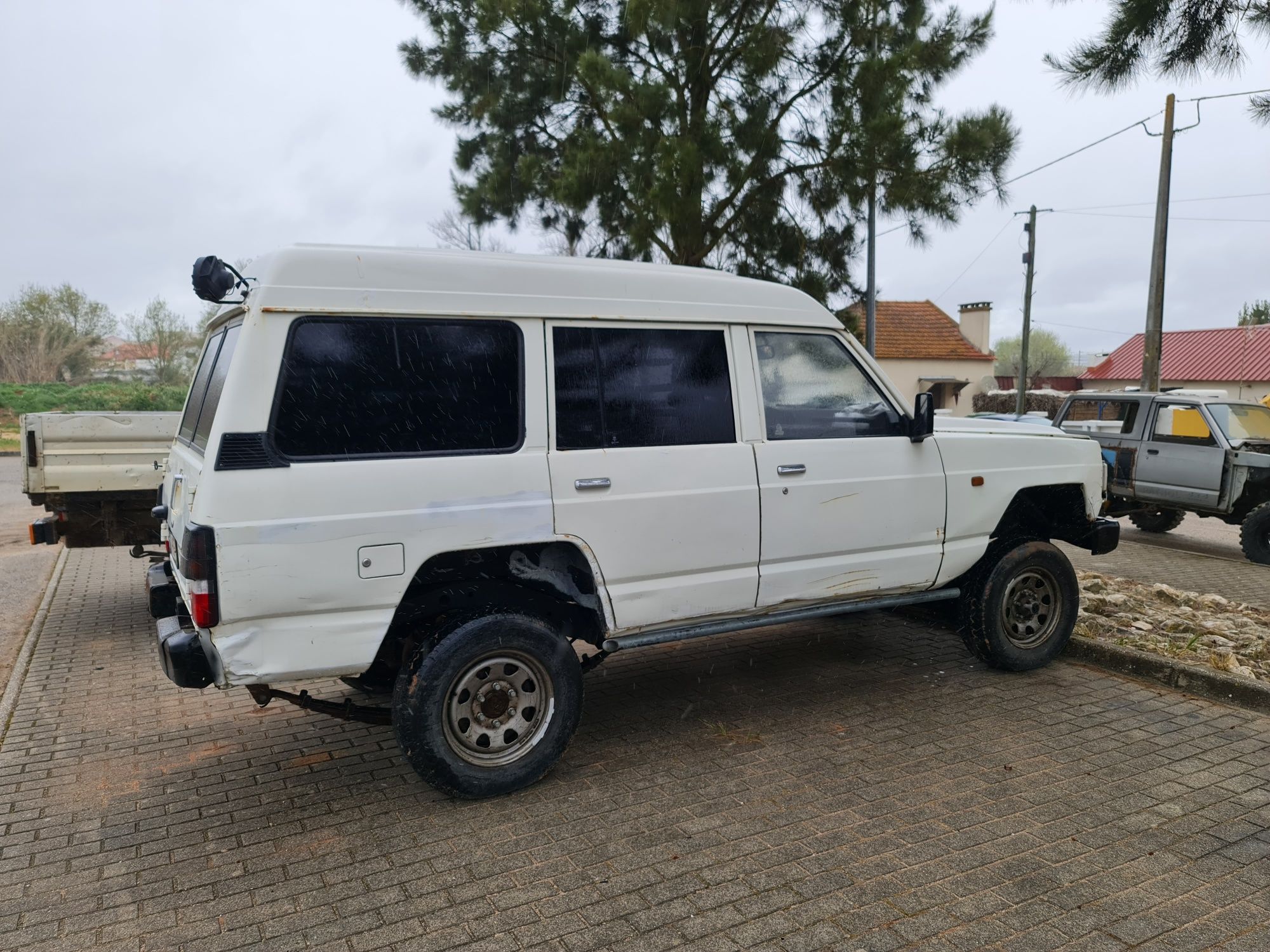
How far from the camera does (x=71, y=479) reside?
22.6ft

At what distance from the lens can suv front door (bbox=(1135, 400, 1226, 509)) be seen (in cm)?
1041

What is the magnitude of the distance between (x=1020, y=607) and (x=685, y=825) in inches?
113

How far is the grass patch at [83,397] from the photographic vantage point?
32562 millimetres

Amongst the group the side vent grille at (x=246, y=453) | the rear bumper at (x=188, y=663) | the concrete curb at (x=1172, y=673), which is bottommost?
the concrete curb at (x=1172, y=673)

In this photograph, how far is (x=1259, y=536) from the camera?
9.83 metres

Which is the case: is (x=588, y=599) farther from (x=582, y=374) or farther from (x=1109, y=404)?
(x=1109, y=404)

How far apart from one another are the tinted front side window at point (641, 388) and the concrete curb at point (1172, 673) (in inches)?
119

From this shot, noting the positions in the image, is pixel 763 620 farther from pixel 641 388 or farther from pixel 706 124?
pixel 706 124

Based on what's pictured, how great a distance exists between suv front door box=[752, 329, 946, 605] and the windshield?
7.37m

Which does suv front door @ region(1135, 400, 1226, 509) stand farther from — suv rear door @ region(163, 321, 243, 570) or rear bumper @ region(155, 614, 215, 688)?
rear bumper @ region(155, 614, 215, 688)

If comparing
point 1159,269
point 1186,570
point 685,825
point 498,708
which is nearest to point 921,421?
point 685,825

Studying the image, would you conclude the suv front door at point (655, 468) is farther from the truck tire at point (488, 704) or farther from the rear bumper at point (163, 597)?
the rear bumper at point (163, 597)

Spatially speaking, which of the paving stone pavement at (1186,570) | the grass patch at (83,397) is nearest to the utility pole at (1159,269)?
the paving stone pavement at (1186,570)

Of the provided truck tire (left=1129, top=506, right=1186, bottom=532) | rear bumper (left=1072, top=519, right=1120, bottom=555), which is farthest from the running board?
truck tire (left=1129, top=506, right=1186, bottom=532)
